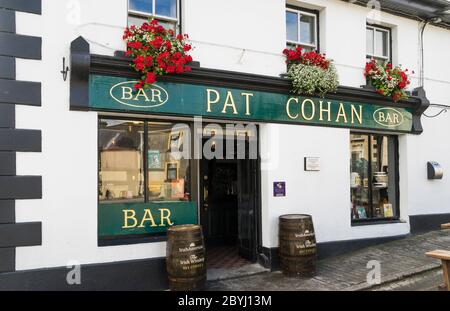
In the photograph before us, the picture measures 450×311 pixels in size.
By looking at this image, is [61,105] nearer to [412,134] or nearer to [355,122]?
[355,122]

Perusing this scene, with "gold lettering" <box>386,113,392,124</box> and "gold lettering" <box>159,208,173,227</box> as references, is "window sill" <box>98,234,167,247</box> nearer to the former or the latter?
"gold lettering" <box>159,208,173,227</box>

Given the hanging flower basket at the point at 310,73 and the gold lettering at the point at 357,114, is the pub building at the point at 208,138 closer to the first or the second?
the gold lettering at the point at 357,114

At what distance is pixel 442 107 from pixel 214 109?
6068 millimetres

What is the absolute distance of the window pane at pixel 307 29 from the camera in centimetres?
806

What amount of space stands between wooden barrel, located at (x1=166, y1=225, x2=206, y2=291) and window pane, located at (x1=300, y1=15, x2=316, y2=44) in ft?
15.0

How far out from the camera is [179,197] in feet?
22.5

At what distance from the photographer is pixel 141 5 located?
254 inches

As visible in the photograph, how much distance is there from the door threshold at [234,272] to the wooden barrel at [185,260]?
3.61 feet

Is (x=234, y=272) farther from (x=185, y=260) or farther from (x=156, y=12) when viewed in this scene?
(x=156, y=12)

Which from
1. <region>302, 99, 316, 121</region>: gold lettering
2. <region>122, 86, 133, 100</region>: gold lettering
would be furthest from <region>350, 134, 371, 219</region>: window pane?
<region>122, 86, 133, 100</region>: gold lettering

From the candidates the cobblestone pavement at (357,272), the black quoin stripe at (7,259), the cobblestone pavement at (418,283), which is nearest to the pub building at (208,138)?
the black quoin stripe at (7,259)
